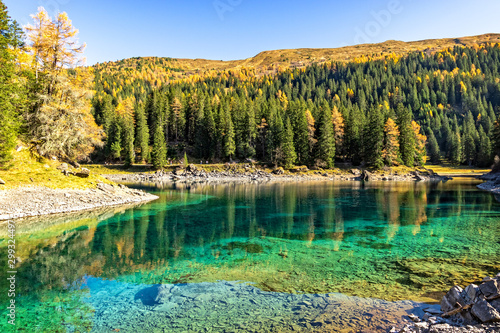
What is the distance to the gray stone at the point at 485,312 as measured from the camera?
242 inches

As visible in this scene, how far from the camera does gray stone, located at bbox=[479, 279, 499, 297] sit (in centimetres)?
660

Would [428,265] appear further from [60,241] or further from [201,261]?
[60,241]

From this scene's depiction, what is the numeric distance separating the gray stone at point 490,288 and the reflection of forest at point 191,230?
313 inches

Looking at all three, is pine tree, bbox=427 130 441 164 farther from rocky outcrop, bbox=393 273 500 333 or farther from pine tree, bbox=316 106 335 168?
rocky outcrop, bbox=393 273 500 333

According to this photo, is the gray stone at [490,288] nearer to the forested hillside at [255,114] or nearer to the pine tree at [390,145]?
the forested hillside at [255,114]

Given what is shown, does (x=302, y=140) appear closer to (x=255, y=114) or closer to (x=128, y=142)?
(x=255, y=114)

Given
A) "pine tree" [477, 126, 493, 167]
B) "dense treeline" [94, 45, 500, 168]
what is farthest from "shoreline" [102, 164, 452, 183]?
"pine tree" [477, 126, 493, 167]

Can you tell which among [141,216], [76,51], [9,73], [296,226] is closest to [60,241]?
[141,216]

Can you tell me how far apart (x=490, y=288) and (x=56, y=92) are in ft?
124

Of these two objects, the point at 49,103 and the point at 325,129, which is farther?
the point at 325,129

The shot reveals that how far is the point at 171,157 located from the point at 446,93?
154178 mm

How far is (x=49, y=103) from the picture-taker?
28422mm

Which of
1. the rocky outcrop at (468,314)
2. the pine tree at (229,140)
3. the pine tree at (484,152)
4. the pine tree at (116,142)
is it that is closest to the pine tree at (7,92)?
the rocky outcrop at (468,314)

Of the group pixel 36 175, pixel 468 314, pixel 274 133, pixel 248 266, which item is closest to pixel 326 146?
pixel 274 133
